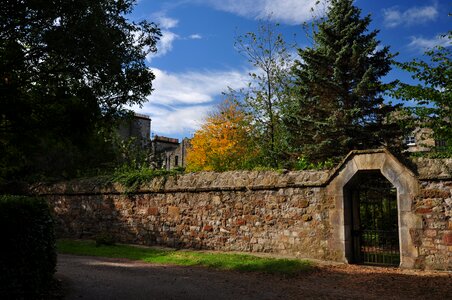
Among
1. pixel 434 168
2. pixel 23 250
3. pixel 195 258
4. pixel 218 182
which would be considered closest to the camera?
pixel 23 250

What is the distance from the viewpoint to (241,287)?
7566 mm

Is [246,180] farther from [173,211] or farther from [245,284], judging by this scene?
[245,284]

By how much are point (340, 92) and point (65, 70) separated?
43.3 ft

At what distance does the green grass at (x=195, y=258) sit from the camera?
9.39m

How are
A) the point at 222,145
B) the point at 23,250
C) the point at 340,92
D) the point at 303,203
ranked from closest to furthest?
the point at 23,250
the point at 303,203
the point at 340,92
the point at 222,145

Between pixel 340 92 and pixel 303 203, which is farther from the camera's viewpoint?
pixel 340 92

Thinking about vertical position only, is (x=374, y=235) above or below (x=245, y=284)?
above

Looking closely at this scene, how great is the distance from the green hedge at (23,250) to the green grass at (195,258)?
4629 millimetres

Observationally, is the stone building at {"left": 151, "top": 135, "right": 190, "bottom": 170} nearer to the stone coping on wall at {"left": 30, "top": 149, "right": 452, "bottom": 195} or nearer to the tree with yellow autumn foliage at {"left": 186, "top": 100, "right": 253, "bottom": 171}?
the tree with yellow autumn foliage at {"left": 186, "top": 100, "right": 253, "bottom": 171}

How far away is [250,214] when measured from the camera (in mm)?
11492

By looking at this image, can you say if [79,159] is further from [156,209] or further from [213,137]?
[156,209]

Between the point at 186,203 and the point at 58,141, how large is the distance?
258 inches

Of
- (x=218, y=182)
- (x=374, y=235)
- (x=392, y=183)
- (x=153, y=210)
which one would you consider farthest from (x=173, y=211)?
(x=392, y=183)

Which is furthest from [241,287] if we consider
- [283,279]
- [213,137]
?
[213,137]
